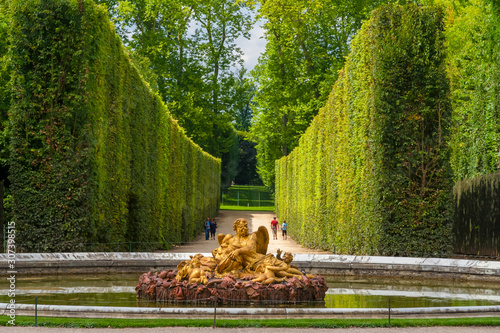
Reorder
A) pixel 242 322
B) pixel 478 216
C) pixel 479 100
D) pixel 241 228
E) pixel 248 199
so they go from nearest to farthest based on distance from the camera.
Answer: pixel 242 322 < pixel 241 228 < pixel 478 216 < pixel 479 100 < pixel 248 199

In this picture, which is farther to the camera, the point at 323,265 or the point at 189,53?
the point at 189,53

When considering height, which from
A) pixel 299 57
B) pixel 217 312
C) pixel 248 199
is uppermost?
pixel 299 57

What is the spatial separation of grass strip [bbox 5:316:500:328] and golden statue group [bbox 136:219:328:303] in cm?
132

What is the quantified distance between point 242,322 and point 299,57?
34740mm

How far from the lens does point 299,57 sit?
4100 cm

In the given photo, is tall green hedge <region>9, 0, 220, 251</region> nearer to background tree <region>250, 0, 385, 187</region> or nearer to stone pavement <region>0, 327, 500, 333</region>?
stone pavement <region>0, 327, 500, 333</region>

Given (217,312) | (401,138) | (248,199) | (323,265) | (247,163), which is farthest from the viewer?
(247,163)

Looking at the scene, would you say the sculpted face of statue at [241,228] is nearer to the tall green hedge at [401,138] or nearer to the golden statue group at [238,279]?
the golden statue group at [238,279]

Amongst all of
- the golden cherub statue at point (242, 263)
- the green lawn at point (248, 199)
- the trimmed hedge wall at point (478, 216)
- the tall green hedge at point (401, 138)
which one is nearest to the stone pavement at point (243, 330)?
the golden cherub statue at point (242, 263)

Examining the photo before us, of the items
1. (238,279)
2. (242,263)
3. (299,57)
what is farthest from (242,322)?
(299,57)

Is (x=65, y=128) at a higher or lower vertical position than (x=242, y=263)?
higher

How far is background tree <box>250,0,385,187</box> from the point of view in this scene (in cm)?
3738

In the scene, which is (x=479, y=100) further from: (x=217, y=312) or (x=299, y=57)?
(x=299, y=57)

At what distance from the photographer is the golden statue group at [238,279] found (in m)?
9.42
